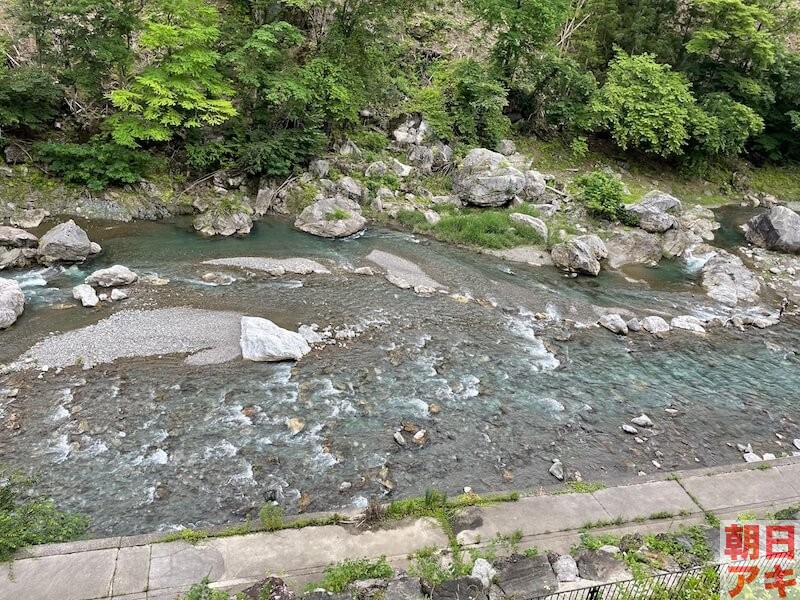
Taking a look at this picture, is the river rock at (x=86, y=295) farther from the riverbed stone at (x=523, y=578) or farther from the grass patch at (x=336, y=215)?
the riverbed stone at (x=523, y=578)

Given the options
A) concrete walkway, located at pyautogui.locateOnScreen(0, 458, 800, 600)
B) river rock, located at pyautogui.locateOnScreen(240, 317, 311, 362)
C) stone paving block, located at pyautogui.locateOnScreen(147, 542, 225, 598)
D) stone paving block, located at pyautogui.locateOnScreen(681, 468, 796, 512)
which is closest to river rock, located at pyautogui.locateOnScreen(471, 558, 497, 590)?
concrete walkway, located at pyautogui.locateOnScreen(0, 458, 800, 600)

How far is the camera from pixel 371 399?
1170 cm

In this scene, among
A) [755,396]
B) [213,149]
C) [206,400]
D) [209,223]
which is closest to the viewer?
[206,400]

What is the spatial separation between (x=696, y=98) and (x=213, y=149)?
Answer: 88.0 ft

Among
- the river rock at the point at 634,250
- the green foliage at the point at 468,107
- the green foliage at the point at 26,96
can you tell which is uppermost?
the green foliage at the point at 468,107

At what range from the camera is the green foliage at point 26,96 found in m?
18.3

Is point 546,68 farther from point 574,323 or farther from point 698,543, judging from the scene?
point 698,543

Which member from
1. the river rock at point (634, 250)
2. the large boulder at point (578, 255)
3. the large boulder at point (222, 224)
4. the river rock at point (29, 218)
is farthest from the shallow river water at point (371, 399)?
the river rock at point (634, 250)

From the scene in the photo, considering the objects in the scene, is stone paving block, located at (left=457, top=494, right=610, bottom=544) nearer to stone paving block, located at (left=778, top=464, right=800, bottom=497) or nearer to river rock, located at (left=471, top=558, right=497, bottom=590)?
river rock, located at (left=471, top=558, right=497, bottom=590)

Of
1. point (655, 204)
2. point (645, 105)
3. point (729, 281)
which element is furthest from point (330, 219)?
point (645, 105)

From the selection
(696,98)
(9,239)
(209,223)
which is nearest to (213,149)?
(209,223)

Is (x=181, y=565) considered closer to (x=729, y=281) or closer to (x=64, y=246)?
(x=64, y=246)

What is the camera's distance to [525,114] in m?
30.1

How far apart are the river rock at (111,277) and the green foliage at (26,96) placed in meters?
8.40
